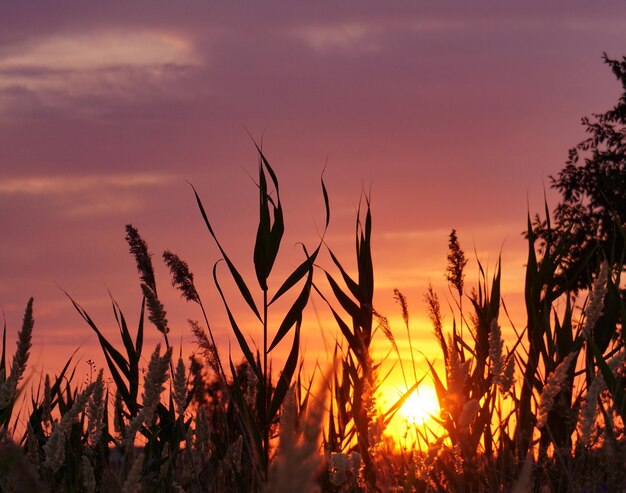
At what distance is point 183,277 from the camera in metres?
3.85

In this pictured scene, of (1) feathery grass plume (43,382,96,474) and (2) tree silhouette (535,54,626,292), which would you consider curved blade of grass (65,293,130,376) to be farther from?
(2) tree silhouette (535,54,626,292)

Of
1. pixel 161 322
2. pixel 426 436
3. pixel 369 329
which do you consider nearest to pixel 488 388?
pixel 426 436

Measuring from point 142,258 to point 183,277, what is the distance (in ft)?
1.00

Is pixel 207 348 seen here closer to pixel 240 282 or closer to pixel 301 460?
pixel 240 282

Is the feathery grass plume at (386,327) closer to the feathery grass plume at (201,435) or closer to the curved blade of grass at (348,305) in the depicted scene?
the curved blade of grass at (348,305)

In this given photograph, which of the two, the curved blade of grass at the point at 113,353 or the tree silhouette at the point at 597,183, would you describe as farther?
the tree silhouette at the point at 597,183

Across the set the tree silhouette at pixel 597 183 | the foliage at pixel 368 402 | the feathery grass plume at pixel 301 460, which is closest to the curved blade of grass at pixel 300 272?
the foliage at pixel 368 402

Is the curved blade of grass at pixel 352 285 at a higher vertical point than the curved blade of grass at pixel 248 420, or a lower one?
higher

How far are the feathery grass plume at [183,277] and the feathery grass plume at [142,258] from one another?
0.15 meters

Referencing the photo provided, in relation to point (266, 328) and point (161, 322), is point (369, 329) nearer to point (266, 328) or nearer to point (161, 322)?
point (266, 328)

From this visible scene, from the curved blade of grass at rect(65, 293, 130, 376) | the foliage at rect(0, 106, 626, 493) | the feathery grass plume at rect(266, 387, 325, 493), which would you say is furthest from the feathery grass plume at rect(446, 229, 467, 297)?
the feathery grass plume at rect(266, 387, 325, 493)

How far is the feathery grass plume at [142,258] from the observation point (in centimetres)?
402

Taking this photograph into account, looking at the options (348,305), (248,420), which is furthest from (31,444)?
(348,305)

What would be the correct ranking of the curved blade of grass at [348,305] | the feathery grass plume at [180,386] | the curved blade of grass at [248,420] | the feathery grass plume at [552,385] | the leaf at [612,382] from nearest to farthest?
1. the feathery grass plume at [180,386]
2. the feathery grass plume at [552,385]
3. the leaf at [612,382]
4. the curved blade of grass at [248,420]
5. the curved blade of grass at [348,305]
